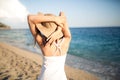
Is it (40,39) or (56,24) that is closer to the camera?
(56,24)

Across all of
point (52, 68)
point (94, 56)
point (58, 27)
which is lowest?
point (94, 56)

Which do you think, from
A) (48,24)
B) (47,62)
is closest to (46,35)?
(48,24)

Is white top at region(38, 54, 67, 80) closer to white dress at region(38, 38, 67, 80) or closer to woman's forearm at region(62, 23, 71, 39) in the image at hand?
white dress at region(38, 38, 67, 80)

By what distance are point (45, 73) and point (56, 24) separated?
1.54 ft

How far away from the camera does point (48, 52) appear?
67.2 inches

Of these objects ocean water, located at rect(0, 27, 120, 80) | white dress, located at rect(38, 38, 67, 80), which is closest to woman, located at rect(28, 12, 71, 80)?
white dress, located at rect(38, 38, 67, 80)

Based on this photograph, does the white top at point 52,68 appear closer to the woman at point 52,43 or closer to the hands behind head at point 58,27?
the woman at point 52,43

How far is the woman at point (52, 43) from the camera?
62.6 inches

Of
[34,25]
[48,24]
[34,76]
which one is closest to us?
[48,24]

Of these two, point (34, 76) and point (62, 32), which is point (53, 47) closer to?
point (62, 32)

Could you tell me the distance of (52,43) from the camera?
5.48 feet

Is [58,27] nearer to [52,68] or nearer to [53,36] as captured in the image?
[53,36]

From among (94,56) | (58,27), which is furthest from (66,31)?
(94,56)

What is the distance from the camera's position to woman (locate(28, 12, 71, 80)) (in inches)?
62.6
